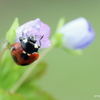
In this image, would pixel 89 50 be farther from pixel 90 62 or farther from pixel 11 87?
pixel 11 87

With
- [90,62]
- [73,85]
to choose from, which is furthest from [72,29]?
[90,62]

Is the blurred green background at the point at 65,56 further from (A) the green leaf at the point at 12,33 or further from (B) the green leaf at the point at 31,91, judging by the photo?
(A) the green leaf at the point at 12,33

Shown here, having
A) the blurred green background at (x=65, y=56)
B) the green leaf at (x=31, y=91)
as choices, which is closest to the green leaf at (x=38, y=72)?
the green leaf at (x=31, y=91)

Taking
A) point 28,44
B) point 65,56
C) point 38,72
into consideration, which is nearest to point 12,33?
point 28,44

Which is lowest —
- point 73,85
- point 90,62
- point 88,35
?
point 88,35

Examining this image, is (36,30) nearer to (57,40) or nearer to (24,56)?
(24,56)

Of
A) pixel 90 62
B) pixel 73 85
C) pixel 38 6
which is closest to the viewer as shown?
pixel 73 85
